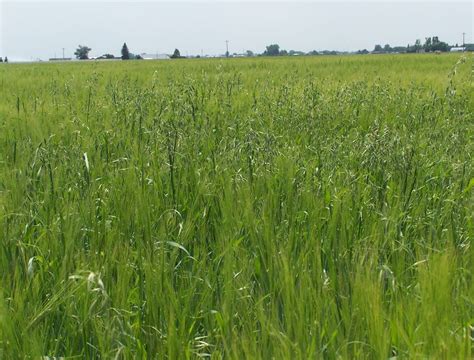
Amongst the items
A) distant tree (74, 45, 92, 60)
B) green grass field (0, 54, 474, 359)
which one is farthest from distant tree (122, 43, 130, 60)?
green grass field (0, 54, 474, 359)

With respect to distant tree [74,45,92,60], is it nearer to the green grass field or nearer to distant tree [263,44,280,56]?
distant tree [263,44,280,56]

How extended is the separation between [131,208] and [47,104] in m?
4.07

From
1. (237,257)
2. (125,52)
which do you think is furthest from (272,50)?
(237,257)

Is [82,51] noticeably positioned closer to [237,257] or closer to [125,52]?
[125,52]

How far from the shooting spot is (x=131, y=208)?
6.38 feet

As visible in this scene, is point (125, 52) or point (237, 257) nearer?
point (237, 257)

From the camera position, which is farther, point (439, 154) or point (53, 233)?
point (439, 154)

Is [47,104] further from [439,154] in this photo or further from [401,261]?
[401,261]

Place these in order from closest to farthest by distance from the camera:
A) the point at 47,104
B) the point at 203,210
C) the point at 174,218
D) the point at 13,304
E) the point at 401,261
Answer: the point at 13,304
the point at 401,261
the point at 174,218
the point at 203,210
the point at 47,104

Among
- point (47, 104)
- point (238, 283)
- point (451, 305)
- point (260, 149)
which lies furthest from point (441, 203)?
point (47, 104)

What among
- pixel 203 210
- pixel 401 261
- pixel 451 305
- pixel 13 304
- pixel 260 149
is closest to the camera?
pixel 451 305

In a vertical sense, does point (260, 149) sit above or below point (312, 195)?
above

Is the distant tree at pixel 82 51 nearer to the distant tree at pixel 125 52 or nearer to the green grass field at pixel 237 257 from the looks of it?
the distant tree at pixel 125 52

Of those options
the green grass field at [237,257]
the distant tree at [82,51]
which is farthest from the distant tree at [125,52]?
the green grass field at [237,257]
